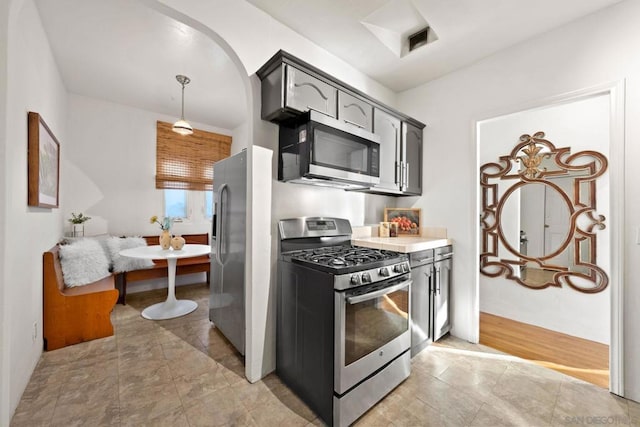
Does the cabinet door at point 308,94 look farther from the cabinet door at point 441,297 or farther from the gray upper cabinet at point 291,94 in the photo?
the cabinet door at point 441,297

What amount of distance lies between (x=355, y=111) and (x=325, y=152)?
23.4 inches

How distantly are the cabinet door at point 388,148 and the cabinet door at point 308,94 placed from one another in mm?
575

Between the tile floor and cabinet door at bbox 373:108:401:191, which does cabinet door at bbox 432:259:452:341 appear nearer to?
the tile floor

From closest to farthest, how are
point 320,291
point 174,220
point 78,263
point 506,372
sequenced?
point 320,291
point 506,372
point 78,263
point 174,220

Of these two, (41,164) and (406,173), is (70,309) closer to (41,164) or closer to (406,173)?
(41,164)

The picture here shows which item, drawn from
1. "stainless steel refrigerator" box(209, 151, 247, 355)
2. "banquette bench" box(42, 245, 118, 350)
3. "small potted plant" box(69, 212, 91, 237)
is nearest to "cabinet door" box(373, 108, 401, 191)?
"stainless steel refrigerator" box(209, 151, 247, 355)

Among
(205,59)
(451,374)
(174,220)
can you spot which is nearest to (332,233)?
(451,374)

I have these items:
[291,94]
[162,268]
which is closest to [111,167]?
[162,268]

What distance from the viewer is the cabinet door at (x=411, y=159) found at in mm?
2725

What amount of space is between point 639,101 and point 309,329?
2715mm

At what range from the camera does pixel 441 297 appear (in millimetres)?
2488

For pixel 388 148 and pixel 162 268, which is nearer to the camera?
pixel 388 148

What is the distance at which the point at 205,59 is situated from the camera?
2.72 m

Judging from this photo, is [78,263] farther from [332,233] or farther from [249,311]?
[332,233]
